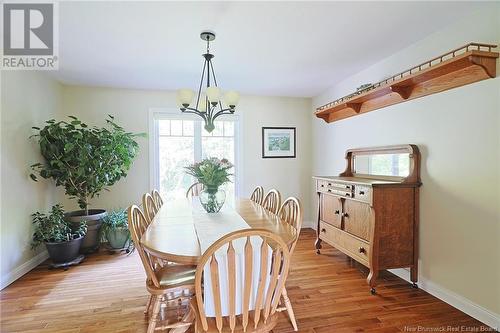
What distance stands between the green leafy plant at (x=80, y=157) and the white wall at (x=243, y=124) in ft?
1.78

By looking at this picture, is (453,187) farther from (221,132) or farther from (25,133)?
(25,133)

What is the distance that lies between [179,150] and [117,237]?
157 cm

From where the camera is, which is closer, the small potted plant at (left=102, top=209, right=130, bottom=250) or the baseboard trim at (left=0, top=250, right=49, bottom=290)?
the baseboard trim at (left=0, top=250, right=49, bottom=290)

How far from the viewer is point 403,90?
2.59 metres

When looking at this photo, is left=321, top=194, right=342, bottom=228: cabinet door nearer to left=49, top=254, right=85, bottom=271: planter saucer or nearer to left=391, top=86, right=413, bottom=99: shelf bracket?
left=391, top=86, right=413, bottom=99: shelf bracket

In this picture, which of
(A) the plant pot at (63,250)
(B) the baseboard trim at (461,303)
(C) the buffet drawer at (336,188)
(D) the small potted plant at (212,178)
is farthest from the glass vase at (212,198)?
(B) the baseboard trim at (461,303)

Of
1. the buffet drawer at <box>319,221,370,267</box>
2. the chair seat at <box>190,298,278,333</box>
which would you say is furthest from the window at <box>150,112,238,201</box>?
the chair seat at <box>190,298,278,333</box>

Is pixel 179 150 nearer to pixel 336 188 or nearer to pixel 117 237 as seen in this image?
pixel 117 237

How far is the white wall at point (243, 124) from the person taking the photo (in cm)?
393

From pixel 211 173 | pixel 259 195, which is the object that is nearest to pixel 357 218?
pixel 259 195

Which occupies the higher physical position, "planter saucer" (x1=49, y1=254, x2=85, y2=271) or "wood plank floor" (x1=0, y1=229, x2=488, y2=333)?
"planter saucer" (x1=49, y1=254, x2=85, y2=271)

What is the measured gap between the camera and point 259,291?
1.31 metres

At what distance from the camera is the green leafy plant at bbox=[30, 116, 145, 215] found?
10.2 ft

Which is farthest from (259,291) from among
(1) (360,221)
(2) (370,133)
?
(2) (370,133)
